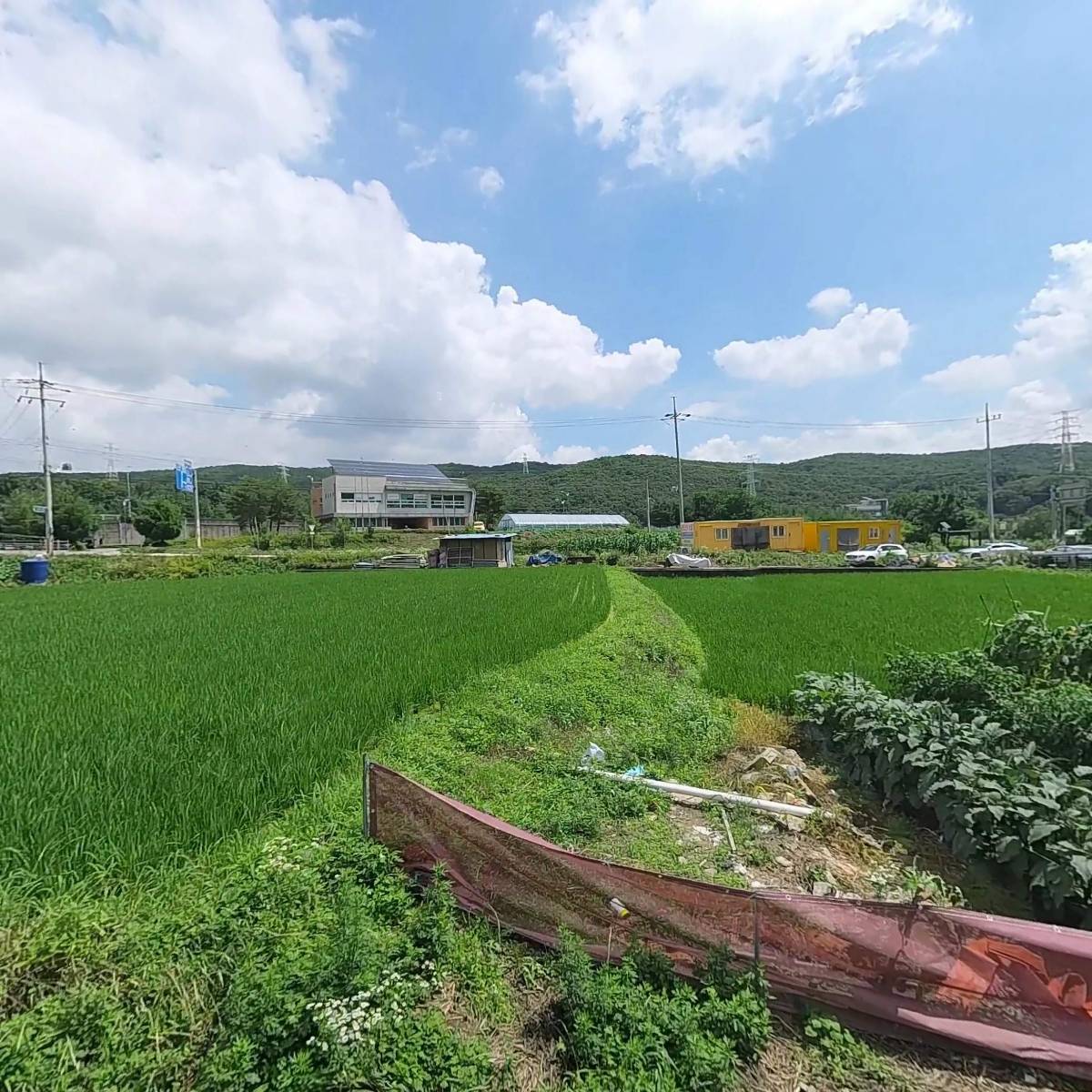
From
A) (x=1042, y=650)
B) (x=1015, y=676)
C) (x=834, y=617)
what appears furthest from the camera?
(x=834, y=617)

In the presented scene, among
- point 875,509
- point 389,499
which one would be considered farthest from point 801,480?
point 389,499

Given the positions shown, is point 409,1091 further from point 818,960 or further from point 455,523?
point 455,523

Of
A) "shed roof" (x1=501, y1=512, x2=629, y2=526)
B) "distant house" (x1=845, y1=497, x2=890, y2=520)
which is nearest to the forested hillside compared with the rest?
"distant house" (x1=845, y1=497, x2=890, y2=520)

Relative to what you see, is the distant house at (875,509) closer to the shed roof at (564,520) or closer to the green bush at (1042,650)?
the shed roof at (564,520)

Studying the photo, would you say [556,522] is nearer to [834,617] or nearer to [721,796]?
[834,617]

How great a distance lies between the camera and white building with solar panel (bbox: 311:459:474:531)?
176ft

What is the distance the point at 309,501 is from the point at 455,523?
1778cm

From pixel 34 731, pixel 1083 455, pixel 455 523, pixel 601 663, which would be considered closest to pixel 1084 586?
pixel 601 663

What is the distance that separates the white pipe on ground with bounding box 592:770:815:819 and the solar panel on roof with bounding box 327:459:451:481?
5395 centimetres

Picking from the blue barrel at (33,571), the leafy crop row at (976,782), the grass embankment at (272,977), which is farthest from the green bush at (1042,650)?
the blue barrel at (33,571)

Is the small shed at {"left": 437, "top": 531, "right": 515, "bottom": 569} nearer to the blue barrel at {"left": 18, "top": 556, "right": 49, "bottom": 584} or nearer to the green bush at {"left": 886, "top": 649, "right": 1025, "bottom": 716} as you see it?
the blue barrel at {"left": 18, "top": 556, "right": 49, "bottom": 584}

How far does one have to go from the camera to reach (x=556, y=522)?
55562 mm

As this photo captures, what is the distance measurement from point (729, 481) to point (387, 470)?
174ft

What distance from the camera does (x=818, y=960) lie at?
2.04 m
